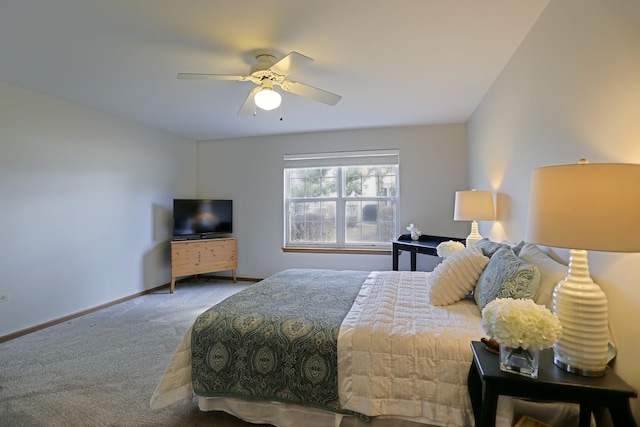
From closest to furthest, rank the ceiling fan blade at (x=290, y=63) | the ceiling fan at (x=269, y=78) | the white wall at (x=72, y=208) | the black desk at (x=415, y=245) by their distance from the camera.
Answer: the ceiling fan blade at (x=290, y=63) → the ceiling fan at (x=269, y=78) → the white wall at (x=72, y=208) → the black desk at (x=415, y=245)

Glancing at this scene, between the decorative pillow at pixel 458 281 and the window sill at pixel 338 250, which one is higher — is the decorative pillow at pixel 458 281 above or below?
above

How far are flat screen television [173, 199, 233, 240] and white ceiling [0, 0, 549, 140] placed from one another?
158 cm

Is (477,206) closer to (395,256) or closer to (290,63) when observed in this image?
(395,256)

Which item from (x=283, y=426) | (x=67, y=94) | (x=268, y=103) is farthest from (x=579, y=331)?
(x=67, y=94)

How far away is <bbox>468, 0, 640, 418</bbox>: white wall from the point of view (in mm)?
1175

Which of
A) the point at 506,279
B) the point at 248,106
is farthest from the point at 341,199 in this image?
the point at 506,279

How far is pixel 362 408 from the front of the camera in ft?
4.84

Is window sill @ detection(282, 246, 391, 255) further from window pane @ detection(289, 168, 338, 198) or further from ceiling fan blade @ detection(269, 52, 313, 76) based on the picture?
ceiling fan blade @ detection(269, 52, 313, 76)

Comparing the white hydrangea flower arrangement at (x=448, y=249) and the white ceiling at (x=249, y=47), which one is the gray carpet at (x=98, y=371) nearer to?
the white hydrangea flower arrangement at (x=448, y=249)

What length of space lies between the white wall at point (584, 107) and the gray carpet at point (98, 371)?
1.90 m

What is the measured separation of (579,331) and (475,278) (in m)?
0.83

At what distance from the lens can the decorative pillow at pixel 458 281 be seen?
192 cm

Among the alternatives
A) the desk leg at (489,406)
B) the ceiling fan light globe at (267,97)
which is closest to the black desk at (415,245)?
the ceiling fan light globe at (267,97)

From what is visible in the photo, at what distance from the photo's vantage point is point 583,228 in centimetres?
99
